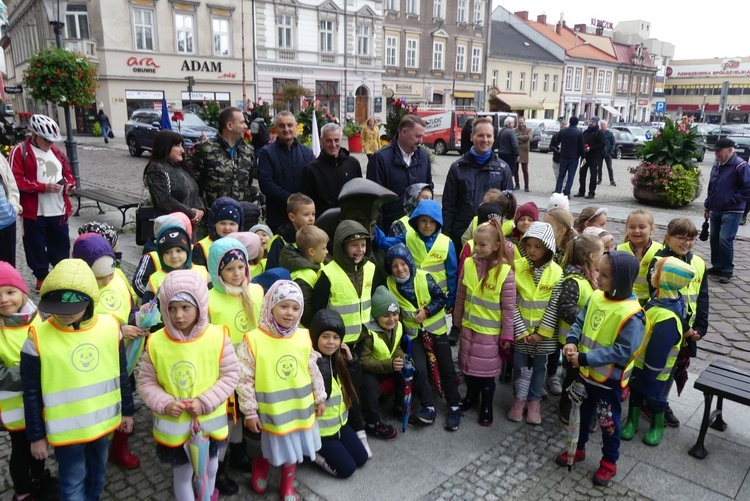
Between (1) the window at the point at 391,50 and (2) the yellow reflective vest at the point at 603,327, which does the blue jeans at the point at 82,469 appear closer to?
(2) the yellow reflective vest at the point at 603,327

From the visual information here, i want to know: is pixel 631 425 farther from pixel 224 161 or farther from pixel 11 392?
pixel 224 161

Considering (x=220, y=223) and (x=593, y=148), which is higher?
(x=593, y=148)

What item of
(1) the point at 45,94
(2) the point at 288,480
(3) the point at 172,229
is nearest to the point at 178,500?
(2) the point at 288,480

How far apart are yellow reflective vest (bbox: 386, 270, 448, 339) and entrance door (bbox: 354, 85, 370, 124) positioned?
3698cm

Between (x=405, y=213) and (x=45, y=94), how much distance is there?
9581 mm

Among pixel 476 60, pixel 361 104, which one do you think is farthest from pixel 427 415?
pixel 476 60

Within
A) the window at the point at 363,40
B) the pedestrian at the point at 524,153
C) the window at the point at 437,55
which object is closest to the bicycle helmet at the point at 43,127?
the pedestrian at the point at 524,153

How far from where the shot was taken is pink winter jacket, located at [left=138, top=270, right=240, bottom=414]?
2729 millimetres

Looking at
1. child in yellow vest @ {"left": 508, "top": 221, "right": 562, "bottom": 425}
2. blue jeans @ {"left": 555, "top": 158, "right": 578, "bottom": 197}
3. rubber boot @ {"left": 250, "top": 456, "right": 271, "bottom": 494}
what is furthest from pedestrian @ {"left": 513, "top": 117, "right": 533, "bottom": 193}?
rubber boot @ {"left": 250, "top": 456, "right": 271, "bottom": 494}

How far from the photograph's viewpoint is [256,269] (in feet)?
14.4

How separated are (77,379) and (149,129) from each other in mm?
19690

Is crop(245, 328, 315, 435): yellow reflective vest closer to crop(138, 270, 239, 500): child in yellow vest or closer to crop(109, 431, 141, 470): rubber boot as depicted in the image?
crop(138, 270, 239, 500): child in yellow vest

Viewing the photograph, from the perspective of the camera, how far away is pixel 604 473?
3.37 m

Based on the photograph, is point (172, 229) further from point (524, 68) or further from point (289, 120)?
point (524, 68)
